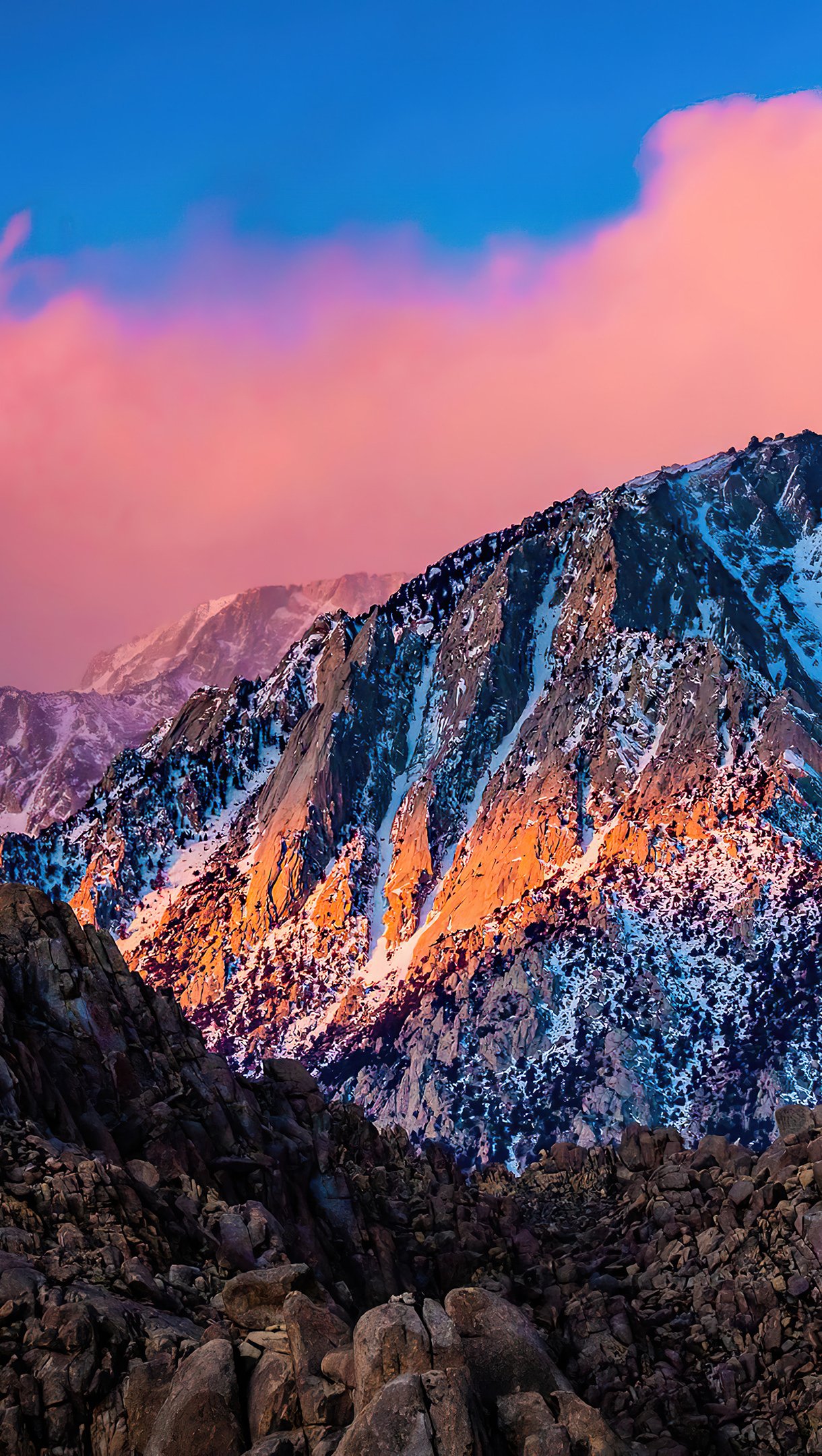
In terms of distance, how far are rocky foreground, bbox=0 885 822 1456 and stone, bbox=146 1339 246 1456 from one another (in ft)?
0.18

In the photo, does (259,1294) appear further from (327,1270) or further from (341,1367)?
(327,1270)

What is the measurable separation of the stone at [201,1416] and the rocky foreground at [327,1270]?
55 millimetres

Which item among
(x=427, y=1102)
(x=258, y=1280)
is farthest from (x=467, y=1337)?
(x=427, y=1102)

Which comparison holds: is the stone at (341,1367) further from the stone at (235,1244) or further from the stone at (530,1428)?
the stone at (235,1244)

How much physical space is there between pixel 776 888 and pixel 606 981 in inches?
1210

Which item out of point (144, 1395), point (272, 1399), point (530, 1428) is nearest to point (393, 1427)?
point (530, 1428)

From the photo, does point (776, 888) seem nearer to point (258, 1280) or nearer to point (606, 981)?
point (606, 981)

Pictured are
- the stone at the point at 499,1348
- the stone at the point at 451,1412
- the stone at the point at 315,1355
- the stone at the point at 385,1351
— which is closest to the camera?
the stone at the point at 451,1412

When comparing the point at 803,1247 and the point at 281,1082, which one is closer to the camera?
the point at 803,1247

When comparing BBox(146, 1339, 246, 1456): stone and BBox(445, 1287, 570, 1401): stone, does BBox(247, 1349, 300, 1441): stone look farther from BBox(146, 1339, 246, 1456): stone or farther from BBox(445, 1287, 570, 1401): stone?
BBox(445, 1287, 570, 1401): stone

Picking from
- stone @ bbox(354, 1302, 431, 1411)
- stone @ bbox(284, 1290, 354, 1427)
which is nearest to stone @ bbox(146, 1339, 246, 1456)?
stone @ bbox(284, 1290, 354, 1427)

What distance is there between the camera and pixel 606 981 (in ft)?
627

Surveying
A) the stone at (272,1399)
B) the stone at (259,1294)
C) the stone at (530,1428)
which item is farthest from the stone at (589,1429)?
the stone at (259,1294)

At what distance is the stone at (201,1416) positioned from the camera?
81.3 feet
